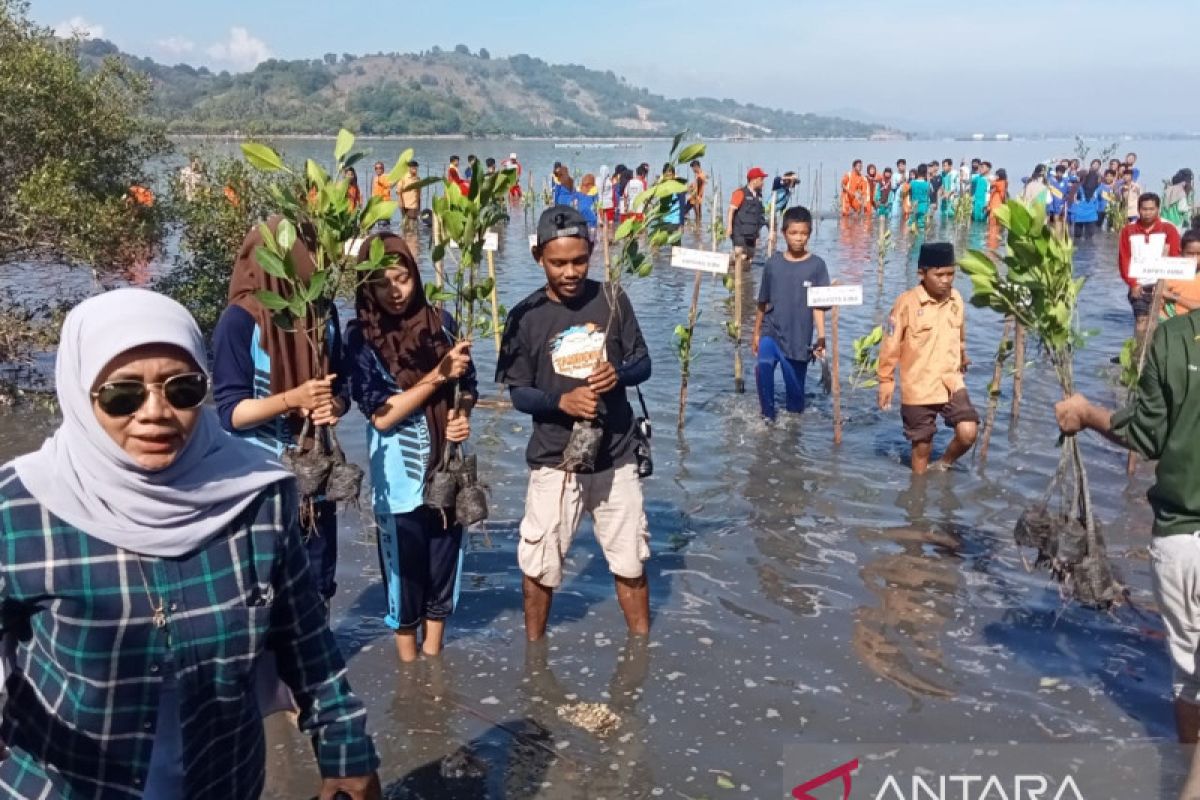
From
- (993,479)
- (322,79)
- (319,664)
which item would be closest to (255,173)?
(993,479)

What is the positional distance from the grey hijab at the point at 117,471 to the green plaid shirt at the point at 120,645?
0.12 feet

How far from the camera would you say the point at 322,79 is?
166000 mm

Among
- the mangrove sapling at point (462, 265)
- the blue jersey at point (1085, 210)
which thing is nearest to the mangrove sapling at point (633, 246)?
the mangrove sapling at point (462, 265)

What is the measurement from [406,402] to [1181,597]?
287cm

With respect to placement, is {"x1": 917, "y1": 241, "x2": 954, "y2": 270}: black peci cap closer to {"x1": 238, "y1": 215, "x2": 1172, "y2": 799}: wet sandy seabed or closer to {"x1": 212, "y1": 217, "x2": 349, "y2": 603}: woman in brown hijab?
{"x1": 238, "y1": 215, "x2": 1172, "y2": 799}: wet sandy seabed

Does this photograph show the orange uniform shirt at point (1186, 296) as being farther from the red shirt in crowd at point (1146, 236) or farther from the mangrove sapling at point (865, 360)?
the mangrove sapling at point (865, 360)

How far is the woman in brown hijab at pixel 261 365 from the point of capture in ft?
11.8

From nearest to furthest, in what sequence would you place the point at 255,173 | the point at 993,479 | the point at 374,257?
the point at 374,257 < the point at 993,479 < the point at 255,173

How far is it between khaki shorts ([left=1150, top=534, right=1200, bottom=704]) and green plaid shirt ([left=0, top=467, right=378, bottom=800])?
9.10ft

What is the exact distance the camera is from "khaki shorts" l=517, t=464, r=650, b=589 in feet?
14.0

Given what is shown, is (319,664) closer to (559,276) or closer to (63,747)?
(63,747)

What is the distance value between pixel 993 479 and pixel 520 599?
4.04 meters

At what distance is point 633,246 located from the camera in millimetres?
4367

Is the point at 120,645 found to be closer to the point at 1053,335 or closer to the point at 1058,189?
the point at 1053,335
